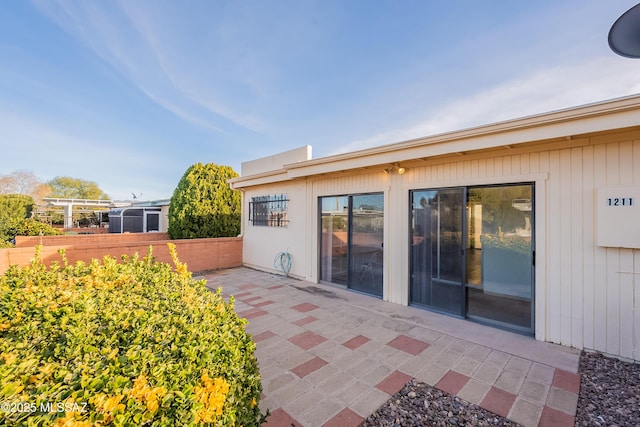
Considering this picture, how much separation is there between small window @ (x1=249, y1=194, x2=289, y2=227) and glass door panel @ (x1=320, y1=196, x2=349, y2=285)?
55.5 inches

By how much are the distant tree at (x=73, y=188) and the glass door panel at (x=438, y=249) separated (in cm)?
4479

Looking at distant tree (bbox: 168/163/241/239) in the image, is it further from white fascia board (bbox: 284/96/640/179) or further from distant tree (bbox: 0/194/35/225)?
distant tree (bbox: 0/194/35/225)

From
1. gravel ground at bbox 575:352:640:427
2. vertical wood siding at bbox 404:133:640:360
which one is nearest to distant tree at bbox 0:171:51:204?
vertical wood siding at bbox 404:133:640:360

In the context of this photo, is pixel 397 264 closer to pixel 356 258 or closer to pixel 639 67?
pixel 356 258

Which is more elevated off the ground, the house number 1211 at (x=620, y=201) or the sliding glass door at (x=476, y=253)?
the house number 1211 at (x=620, y=201)

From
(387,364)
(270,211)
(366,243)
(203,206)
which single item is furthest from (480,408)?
(203,206)

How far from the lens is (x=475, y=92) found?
6.96 meters

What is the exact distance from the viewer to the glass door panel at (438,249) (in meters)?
4.38

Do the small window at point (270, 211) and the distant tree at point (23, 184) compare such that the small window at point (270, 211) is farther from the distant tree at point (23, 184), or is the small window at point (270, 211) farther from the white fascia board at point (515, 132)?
the distant tree at point (23, 184)

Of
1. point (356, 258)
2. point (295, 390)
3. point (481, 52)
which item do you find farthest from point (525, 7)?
point (295, 390)

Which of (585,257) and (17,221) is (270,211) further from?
(17,221)

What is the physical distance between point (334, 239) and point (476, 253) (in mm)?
2963

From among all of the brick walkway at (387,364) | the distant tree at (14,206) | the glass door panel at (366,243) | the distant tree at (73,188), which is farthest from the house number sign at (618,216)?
the distant tree at (73,188)

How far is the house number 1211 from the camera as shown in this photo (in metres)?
3.05
